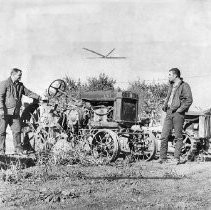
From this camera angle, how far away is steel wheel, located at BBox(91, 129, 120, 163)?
8023 millimetres

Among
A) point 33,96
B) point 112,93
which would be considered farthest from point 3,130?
point 112,93

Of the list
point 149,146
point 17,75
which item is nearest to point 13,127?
point 17,75

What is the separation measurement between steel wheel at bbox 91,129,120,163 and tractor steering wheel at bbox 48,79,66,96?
1.38 meters

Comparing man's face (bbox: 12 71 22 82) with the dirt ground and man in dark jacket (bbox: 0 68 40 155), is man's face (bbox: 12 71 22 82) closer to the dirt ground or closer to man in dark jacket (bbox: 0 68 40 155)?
man in dark jacket (bbox: 0 68 40 155)

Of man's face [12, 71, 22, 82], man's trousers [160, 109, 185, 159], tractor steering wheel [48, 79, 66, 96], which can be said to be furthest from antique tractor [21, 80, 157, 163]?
man's face [12, 71, 22, 82]

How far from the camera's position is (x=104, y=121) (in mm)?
9188

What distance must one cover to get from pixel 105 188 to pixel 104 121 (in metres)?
3.84

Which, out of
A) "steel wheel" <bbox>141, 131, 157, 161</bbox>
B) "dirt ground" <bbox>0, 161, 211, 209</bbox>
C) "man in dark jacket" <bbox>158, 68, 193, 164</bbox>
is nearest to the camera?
"dirt ground" <bbox>0, 161, 211, 209</bbox>

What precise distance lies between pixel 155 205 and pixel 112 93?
4.99m

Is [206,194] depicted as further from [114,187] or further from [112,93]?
[112,93]

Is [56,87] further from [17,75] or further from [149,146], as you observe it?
[149,146]

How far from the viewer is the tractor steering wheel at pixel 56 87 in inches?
364

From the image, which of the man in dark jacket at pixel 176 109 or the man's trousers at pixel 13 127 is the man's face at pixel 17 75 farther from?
the man in dark jacket at pixel 176 109

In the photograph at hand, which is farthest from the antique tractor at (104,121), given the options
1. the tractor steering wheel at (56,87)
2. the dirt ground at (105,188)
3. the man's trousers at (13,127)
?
→ the dirt ground at (105,188)
